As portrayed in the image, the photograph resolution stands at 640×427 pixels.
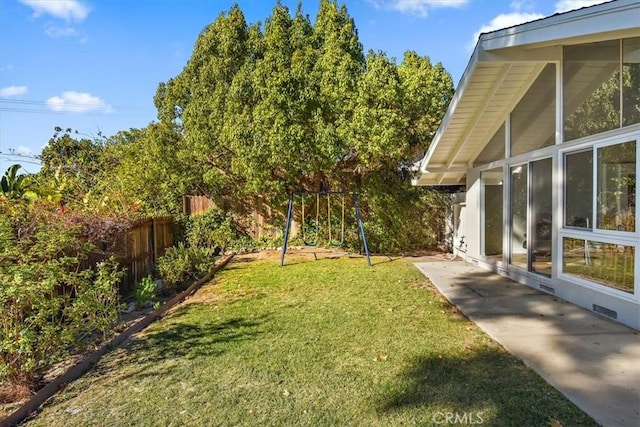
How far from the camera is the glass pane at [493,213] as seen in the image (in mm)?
8188

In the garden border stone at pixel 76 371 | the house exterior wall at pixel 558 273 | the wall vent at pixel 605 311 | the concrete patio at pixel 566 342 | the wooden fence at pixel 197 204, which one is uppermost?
the wooden fence at pixel 197 204

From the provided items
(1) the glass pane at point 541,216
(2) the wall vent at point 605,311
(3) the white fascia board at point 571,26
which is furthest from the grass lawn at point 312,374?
(3) the white fascia board at point 571,26

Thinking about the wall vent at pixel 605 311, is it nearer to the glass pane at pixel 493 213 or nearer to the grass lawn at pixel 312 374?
the grass lawn at pixel 312 374

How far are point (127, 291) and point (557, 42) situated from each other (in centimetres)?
781

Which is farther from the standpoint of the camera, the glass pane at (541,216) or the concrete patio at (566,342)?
the glass pane at (541,216)

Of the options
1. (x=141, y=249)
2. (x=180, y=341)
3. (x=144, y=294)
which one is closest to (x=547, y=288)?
(x=180, y=341)

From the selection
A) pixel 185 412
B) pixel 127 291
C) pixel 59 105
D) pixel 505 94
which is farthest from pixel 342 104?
pixel 59 105

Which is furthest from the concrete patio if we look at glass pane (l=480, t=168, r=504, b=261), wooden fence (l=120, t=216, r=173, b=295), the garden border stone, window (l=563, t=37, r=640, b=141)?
wooden fence (l=120, t=216, r=173, b=295)

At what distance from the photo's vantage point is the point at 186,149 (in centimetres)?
1191

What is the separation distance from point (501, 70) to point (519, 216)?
2624 millimetres

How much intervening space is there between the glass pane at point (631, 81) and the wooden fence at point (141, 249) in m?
7.64

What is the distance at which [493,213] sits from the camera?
27.6 feet

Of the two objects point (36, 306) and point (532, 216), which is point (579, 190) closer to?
point (532, 216)

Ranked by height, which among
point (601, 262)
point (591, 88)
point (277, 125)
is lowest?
point (601, 262)
